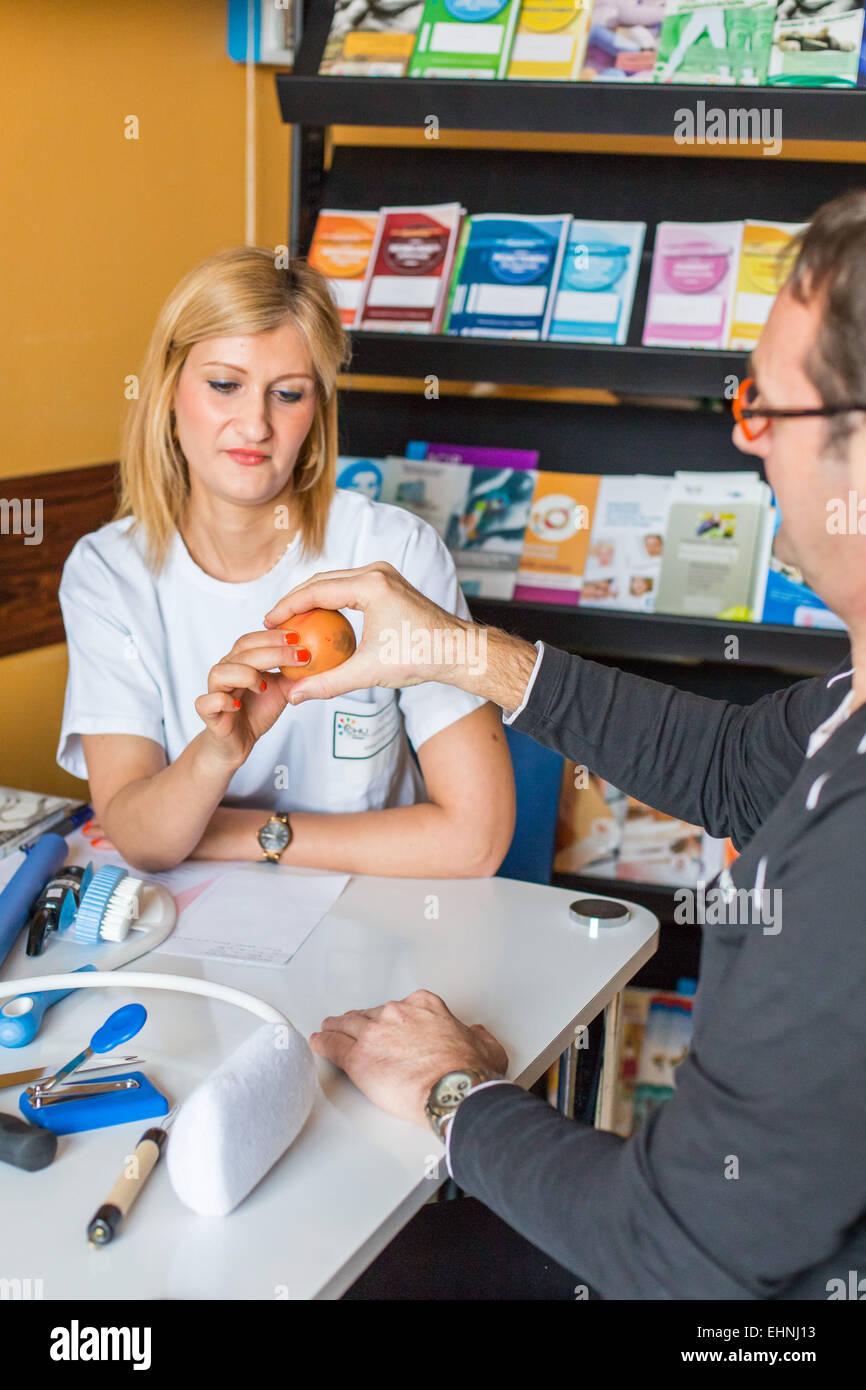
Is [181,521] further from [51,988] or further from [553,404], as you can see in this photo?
[553,404]

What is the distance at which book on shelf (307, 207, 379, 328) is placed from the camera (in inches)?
106

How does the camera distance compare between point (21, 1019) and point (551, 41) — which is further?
point (551, 41)

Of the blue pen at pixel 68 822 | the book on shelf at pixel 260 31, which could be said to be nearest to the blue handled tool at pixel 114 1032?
the blue pen at pixel 68 822

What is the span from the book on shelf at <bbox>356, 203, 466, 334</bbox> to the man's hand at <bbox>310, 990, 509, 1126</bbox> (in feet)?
5.63

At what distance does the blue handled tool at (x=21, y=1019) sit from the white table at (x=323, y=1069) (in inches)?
0.6

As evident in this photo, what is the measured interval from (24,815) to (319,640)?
588 mm

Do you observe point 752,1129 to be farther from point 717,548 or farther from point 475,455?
point 475,455

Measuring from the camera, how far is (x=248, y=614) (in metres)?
1.89

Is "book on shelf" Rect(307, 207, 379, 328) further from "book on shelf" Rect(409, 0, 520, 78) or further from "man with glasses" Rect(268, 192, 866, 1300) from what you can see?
"man with glasses" Rect(268, 192, 866, 1300)

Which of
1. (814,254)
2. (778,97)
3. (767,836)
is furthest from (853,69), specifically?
(767,836)

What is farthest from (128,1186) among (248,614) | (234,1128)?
(248,614)

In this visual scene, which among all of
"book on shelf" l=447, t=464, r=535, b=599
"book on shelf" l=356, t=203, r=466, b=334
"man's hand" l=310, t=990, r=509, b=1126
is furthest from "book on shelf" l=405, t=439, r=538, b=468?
"man's hand" l=310, t=990, r=509, b=1126
